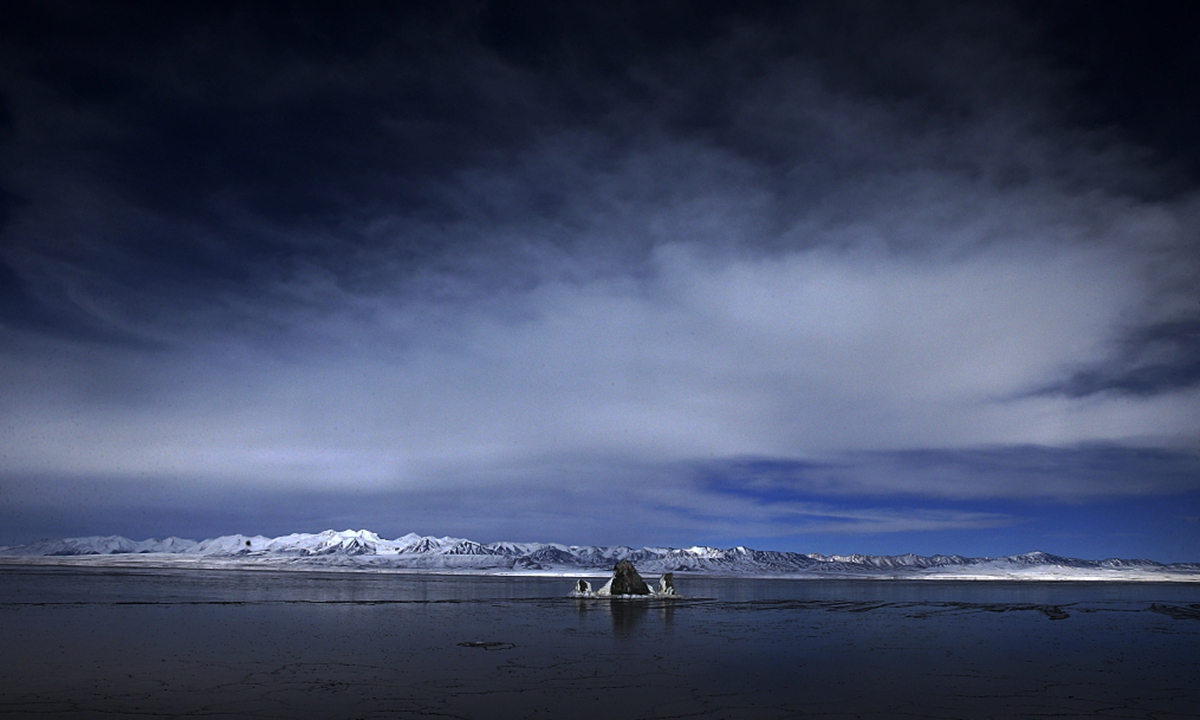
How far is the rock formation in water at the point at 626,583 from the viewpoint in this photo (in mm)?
71250

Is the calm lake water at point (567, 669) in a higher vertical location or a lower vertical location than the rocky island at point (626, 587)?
higher

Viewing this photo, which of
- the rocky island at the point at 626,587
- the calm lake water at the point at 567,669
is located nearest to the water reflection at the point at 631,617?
the calm lake water at the point at 567,669

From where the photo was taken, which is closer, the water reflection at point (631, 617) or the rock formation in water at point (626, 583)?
the water reflection at point (631, 617)

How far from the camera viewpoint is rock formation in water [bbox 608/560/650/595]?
7125 centimetres

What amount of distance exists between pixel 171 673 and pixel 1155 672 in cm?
3309

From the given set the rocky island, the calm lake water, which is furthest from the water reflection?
the rocky island

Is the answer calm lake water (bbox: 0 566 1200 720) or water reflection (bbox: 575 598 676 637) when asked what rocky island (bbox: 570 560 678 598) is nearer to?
water reflection (bbox: 575 598 676 637)

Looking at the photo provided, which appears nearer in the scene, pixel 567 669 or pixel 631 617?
pixel 567 669

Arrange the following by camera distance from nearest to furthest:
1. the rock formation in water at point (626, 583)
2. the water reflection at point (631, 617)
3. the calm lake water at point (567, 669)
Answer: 1. the calm lake water at point (567, 669)
2. the water reflection at point (631, 617)
3. the rock formation in water at point (626, 583)

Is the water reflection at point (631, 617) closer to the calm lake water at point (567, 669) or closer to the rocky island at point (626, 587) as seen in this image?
the calm lake water at point (567, 669)

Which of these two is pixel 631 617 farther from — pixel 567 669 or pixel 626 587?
pixel 626 587

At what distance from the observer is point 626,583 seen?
7169cm

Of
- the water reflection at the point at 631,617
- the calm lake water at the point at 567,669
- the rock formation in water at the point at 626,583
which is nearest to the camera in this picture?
the calm lake water at the point at 567,669

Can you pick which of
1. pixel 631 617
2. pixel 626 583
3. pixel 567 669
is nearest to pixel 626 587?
pixel 626 583
